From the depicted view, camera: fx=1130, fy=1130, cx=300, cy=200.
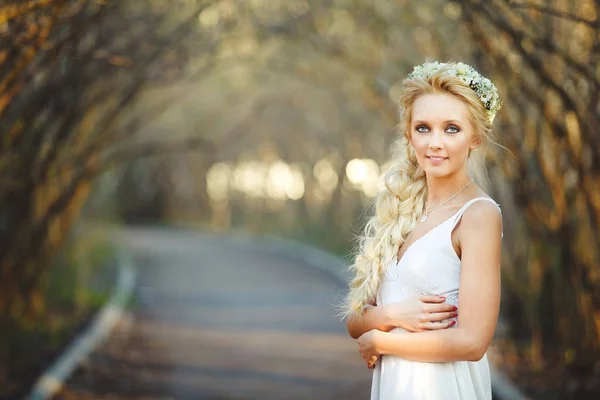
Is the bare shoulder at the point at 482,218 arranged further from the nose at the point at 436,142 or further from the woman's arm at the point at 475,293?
the nose at the point at 436,142

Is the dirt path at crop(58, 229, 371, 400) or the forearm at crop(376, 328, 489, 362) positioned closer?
the forearm at crop(376, 328, 489, 362)

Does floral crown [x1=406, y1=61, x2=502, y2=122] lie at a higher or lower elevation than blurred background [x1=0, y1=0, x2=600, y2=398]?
lower

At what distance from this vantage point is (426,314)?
3219 mm

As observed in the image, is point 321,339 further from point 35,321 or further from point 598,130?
point 598,130

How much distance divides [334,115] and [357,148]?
2473 millimetres

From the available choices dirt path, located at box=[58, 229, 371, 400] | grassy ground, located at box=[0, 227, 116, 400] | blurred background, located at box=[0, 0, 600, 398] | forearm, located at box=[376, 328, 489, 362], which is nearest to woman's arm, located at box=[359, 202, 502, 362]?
forearm, located at box=[376, 328, 489, 362]

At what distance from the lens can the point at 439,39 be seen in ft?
39.4

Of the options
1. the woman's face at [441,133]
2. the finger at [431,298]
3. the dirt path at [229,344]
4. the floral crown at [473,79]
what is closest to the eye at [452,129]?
the woman's face at [441,133]

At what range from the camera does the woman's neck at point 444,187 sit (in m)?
3.35

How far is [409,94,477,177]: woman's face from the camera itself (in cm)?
326

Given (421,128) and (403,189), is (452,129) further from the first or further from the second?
(403,189)

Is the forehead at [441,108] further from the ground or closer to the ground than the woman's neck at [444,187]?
further from the ground

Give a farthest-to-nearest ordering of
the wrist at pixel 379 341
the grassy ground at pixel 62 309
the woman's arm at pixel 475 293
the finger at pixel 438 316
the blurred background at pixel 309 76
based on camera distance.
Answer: the grassy ground at pixel 62 309
the blurred background at pixel 309 76
the wrist at pixel 379 341
the finger at pixel 438 316
the woman's arm at pixel 475 293

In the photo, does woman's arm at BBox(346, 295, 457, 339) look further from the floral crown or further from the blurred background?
the blurred background
